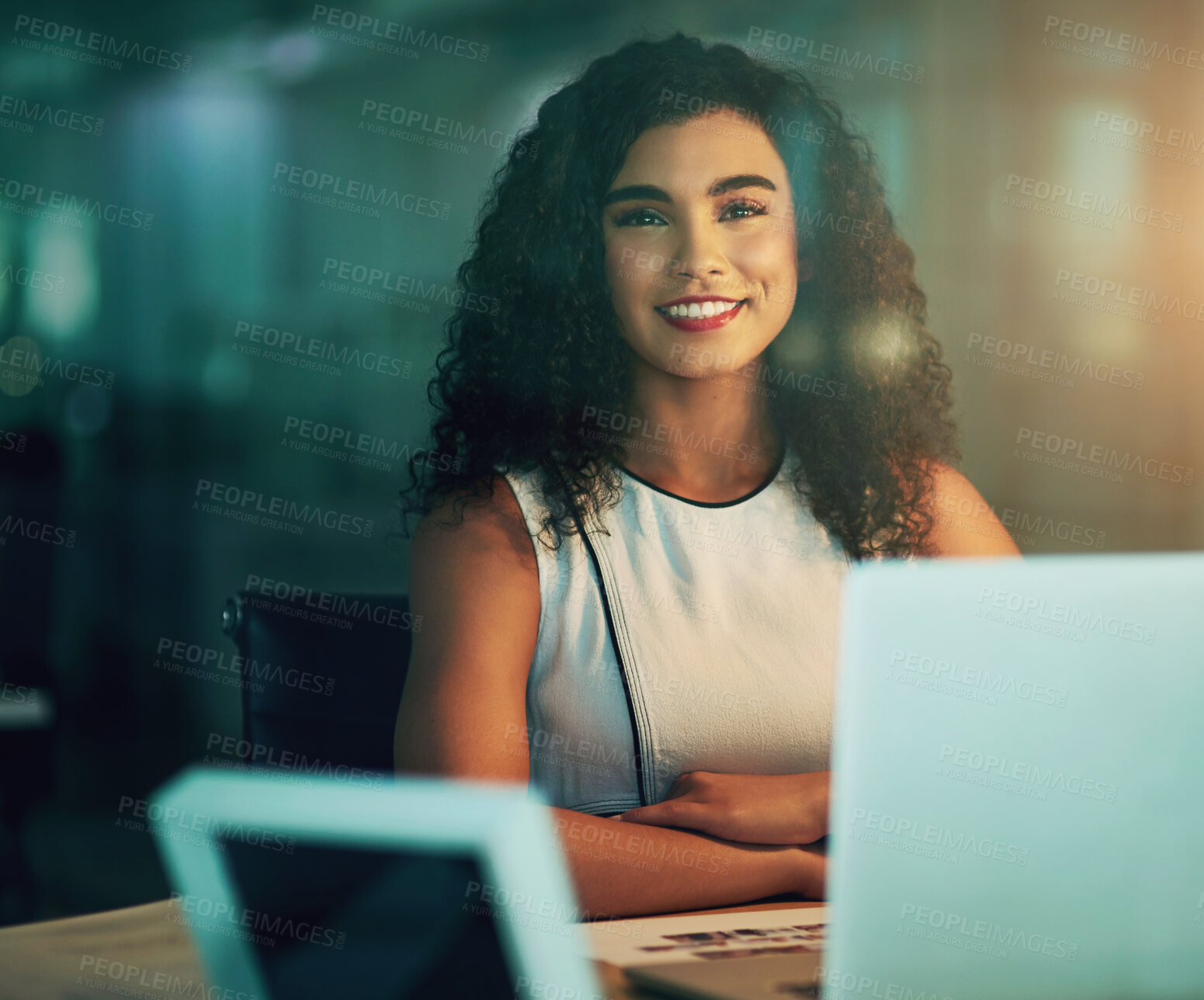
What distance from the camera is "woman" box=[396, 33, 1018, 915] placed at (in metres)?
1.10

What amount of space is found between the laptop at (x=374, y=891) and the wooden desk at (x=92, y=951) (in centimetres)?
2

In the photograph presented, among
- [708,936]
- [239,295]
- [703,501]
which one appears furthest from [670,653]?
[239,295]

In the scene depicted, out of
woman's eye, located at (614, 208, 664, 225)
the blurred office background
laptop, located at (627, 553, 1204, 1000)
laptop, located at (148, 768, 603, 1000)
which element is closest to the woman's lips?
woman's eye, located at (614, 208, 664, 225)

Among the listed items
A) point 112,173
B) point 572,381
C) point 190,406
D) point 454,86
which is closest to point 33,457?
point 190,406

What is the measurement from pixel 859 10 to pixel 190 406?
243 cm

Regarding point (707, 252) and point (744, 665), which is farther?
point (707, 252)

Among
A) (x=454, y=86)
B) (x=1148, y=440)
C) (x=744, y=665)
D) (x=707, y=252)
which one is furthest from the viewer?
(x=454, y=86)

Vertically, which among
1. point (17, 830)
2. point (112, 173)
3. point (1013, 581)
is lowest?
Result: point (17, 830)

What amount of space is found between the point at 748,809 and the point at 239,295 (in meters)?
3.12

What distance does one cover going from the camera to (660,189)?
4.64ft

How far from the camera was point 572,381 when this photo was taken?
1439 mm

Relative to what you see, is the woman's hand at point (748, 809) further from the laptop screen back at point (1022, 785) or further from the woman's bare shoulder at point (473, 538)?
the laptop screen back at point (1022, 785)

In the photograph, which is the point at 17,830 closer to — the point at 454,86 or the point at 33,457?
the point at 33,457

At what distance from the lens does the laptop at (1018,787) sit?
506 mm
